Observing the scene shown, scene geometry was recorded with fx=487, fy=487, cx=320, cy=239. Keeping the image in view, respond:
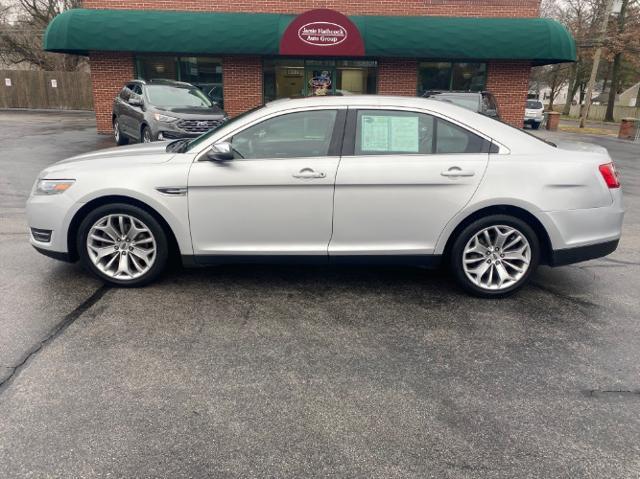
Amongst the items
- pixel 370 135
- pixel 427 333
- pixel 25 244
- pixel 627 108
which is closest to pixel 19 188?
pixel 25 244

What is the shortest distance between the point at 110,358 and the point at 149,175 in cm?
157

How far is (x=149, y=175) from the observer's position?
13.4 ft

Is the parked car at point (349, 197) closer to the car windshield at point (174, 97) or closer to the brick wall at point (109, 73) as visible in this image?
the car windshield at point (174, 97)

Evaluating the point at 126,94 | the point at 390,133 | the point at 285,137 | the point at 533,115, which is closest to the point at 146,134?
the point at 126,94

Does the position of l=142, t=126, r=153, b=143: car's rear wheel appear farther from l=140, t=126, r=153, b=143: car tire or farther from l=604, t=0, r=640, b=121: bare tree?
l=604, t=0, r=640, b=121: bare tree

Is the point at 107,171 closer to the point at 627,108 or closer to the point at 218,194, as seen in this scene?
the point at 218,194

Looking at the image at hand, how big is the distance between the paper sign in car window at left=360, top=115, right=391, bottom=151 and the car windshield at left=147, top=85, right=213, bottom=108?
7980 millimetres

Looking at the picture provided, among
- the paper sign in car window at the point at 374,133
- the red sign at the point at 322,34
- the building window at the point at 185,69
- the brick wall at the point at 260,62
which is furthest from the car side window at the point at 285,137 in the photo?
the brick wall at the point at 260,62

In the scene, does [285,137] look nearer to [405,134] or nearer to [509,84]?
[405,134]

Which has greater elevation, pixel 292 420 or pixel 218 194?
pixel 218 194

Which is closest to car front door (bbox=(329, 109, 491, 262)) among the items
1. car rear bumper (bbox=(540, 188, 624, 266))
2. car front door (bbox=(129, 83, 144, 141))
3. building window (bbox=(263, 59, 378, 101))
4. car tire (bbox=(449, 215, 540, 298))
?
car tire (bbox=(449, 215, 540, 298))

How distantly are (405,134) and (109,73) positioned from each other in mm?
14411

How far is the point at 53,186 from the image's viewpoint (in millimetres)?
4195

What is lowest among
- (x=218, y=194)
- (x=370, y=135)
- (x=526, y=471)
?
(x=526, y=471)
